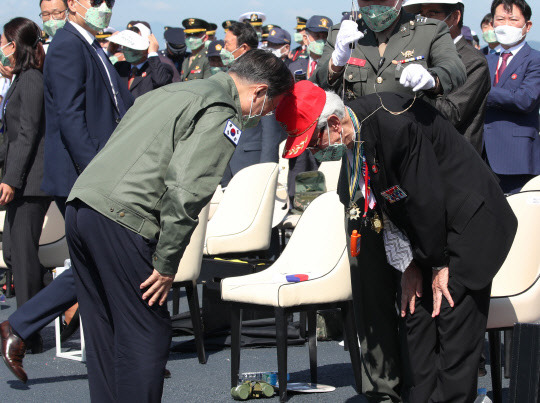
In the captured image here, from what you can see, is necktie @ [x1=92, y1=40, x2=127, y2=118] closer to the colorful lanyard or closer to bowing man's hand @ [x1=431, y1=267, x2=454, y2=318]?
the colorful lanyard

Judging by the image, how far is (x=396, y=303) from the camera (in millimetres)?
3785

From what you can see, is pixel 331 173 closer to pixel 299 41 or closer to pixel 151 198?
pixel 151 198

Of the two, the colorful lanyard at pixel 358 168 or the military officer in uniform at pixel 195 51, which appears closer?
the colorful lanyard at pixel 358 168

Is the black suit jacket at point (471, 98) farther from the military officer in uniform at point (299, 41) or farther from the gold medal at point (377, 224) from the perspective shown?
the military officer in uniform at point (299, 41)

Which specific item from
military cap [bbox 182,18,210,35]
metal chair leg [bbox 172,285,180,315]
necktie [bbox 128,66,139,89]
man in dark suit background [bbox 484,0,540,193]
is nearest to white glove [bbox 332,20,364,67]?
man in dark suit background [bbox 484,0,540,193]

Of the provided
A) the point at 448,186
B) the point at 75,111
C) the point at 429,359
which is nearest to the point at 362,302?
the point at 429,359

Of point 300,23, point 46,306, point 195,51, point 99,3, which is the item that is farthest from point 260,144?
point 300,23

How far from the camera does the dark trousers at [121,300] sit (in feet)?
9.87

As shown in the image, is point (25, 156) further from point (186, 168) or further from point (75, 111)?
point (186, 168)

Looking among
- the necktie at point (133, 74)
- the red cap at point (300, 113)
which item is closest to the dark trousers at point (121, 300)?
the red cap at point (300, 113)

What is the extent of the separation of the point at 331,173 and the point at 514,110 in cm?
183

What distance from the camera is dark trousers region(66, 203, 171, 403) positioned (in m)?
3.01

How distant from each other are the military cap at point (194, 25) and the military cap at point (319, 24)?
1.94 m

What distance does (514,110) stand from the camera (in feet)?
18.4
